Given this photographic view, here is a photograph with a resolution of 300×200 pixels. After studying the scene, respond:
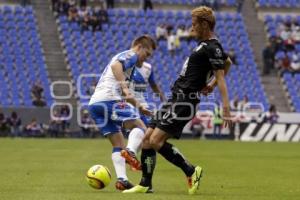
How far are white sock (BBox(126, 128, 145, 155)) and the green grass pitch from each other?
723 millimetres

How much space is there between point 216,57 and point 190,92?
0.69m

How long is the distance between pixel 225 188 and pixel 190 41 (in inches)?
1305

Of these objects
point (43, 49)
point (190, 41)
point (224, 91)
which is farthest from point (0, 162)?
point (190, 41)

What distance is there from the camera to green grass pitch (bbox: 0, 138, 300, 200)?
1127 centimetres

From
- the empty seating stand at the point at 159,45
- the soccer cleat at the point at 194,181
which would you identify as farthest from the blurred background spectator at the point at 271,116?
the soccer cleat at the point at 194,181

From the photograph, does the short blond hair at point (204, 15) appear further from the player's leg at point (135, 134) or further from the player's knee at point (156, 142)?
the player's leg at point (135, 134)

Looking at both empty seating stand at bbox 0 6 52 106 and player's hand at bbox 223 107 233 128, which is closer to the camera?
player's hand at bbox 223 107 233 128

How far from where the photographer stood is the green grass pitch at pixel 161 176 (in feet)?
37.0

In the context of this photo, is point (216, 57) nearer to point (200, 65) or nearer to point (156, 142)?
point (200, 65)

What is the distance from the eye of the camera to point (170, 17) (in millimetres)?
46688

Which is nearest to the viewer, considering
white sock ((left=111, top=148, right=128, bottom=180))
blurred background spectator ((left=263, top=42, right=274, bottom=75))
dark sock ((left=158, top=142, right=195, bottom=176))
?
dark sock ((left=158, top=142, right=195, bottom=176))

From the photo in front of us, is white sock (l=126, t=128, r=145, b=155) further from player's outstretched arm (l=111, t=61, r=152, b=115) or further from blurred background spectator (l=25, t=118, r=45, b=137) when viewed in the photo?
blurred background spectator (l=25, t=118, r=45, b=137)

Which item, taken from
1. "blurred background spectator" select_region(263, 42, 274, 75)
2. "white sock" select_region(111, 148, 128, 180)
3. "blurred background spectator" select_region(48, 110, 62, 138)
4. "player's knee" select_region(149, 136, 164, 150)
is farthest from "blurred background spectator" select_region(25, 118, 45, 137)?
"player's knee" select_region(149, 136, 164, 150)

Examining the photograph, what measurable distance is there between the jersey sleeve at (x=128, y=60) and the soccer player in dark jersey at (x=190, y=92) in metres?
0.81
